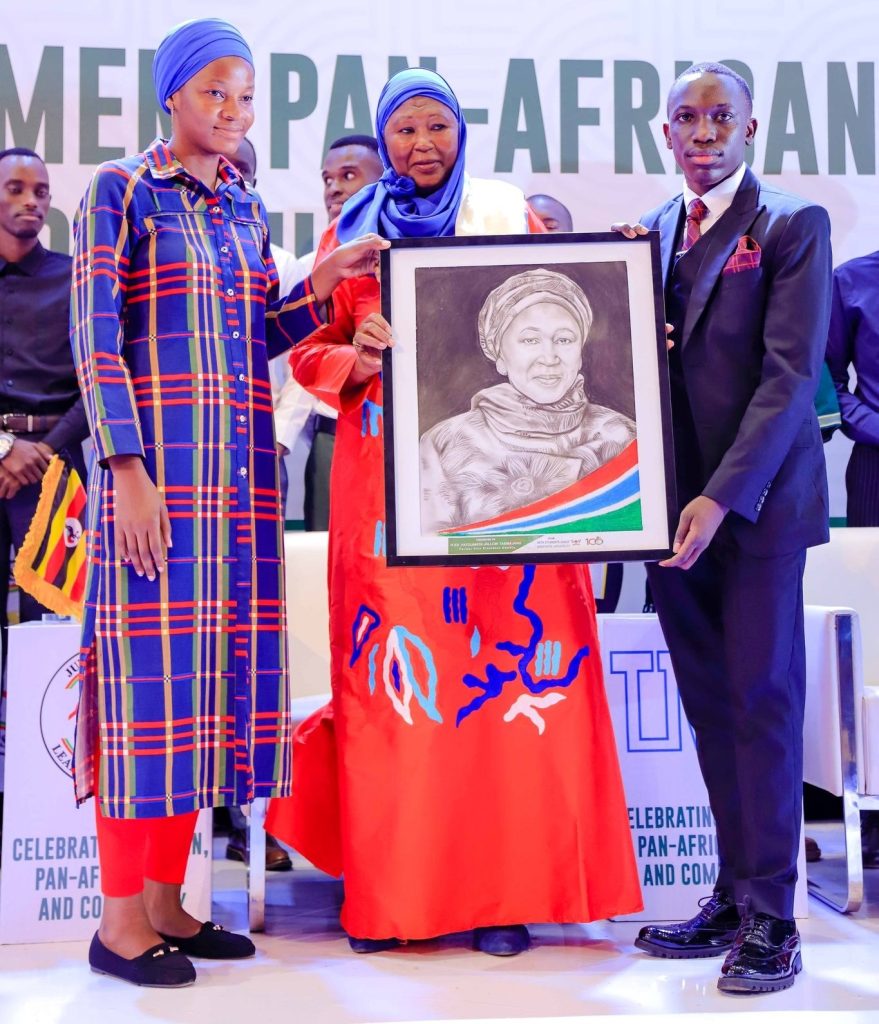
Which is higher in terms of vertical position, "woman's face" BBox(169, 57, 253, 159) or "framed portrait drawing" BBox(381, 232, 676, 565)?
"woman's face" BBox(169, 57, 253, 159)

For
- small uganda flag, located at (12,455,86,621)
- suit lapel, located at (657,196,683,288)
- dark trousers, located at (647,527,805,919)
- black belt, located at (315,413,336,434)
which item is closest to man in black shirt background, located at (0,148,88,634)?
small uganda flag, located at (12,455,86,621)

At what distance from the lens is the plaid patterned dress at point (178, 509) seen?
2.37 m

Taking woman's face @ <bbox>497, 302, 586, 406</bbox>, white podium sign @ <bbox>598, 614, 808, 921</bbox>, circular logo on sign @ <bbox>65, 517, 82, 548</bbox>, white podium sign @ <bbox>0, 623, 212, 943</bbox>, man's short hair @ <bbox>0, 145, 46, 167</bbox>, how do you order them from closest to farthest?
1. woman's face @ <bbox>497, 302, 586, 406</bbox>
2. white podium sign @ <bbox>0, 623, 212, 943</bbox>
3. white podium sign @ <bbox>598, 614, 808, 921</bbox>
4. circular logo on sign @ <bbox>65, 517, 82, 548</bbox>
5. man's short hair @ <bbox>0, 145, 46, 167</bbox>

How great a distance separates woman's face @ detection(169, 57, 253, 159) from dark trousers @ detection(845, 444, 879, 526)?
247 cm

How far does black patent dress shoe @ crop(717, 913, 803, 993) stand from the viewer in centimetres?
233

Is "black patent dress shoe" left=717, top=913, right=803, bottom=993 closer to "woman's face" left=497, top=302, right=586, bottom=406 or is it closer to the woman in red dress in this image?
the woman in red dress

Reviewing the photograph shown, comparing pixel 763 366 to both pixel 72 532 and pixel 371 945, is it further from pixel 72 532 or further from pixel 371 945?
pixel 72 532

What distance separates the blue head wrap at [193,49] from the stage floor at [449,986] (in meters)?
1.82

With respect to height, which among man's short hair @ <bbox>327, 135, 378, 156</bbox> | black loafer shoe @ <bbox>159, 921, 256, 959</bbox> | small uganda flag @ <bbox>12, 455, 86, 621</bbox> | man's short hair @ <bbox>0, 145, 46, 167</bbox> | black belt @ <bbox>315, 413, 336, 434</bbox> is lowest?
black loafer shoe @ <bbox>159, 921, 256, 959</bbox>

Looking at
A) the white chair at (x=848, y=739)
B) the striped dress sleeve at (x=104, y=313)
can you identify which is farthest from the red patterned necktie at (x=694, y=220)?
the striped dress sleeve at (x=104, y=313)

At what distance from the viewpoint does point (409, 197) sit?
2789 mm

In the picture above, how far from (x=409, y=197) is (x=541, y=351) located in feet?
1.80

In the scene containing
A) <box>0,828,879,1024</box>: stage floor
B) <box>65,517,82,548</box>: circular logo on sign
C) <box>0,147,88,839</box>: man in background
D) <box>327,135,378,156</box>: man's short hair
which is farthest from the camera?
<box>327,135,378,156</box>: man's short hair

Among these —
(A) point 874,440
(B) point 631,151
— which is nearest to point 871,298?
(A) point 874,440
